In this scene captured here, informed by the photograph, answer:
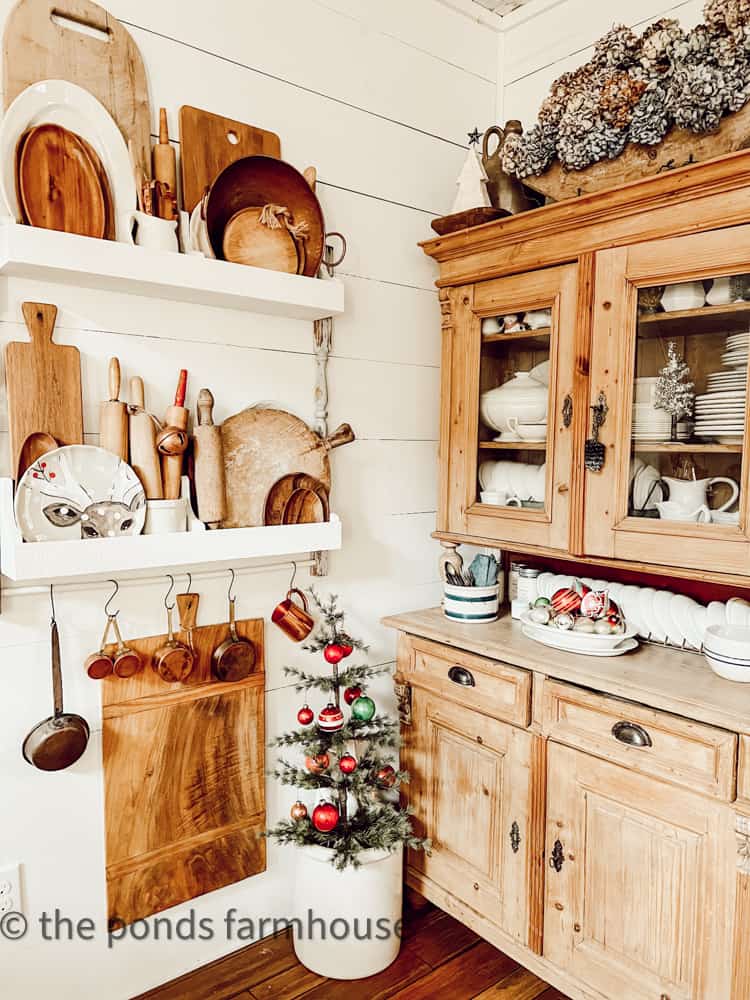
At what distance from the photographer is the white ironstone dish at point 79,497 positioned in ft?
4.86

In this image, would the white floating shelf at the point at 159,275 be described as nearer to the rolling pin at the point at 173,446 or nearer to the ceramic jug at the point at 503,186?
the rolling pin at the point at 173,446

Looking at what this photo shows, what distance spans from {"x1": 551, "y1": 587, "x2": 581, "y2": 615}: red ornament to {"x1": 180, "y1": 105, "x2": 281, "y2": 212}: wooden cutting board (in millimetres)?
1260

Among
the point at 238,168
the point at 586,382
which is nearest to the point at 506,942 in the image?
the point at 586,382

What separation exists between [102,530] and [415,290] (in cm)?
117

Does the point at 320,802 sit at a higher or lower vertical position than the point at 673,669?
lower

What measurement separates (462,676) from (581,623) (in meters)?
0.35

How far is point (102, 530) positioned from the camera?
5.06ft

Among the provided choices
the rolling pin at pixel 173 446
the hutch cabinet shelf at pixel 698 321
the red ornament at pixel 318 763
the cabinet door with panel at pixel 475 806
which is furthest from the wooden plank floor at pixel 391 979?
the hutch cabinet shelf at pixel 698 321

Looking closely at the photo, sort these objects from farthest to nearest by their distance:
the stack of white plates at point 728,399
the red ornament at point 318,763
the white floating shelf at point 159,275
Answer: the red ornament at point 318,763
the stack of white plates at point 728,399
the white floating shelf at point 159,275

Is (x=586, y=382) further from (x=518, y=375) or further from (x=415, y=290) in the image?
(x=415, y=290)

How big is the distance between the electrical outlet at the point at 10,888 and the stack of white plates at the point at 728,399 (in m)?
1.71

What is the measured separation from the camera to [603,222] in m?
1.71

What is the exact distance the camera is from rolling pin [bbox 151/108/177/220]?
1.63 meters

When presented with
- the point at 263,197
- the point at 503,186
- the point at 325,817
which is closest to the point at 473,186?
the point at 503,186
